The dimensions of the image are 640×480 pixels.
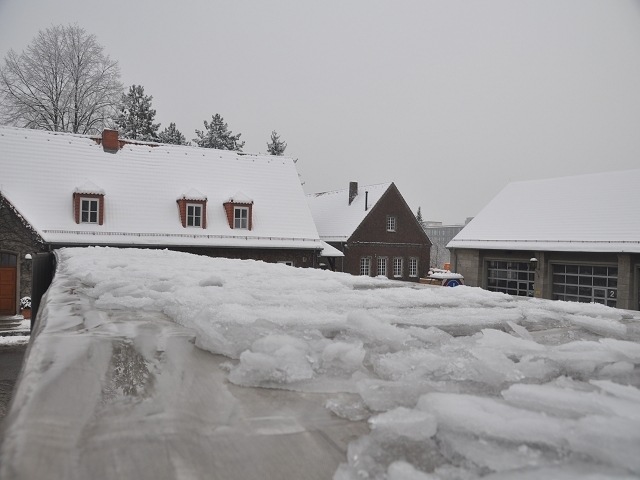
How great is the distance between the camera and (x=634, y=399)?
121 cm

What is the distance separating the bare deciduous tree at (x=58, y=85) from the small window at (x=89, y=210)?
37.0 ft

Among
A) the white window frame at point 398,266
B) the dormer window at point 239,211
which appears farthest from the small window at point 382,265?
the dormer window at point 239,211

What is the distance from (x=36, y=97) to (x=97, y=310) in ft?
102

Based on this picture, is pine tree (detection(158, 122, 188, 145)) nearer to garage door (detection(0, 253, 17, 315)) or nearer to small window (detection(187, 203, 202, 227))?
small window (detection(187, 203, 202, 227))

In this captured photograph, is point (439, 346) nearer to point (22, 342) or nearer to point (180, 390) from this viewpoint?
point (180, 390)

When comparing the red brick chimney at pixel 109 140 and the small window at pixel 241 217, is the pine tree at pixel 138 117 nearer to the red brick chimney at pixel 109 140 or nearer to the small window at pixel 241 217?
the red brick chimney at pixel 109 140

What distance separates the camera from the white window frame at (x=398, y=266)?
3061 centimetres

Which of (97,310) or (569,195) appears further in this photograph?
(569,195)

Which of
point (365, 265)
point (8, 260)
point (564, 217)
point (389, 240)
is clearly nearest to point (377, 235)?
point (389, 240)

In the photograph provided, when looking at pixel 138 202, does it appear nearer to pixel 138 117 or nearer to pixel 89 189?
pixel 89 189

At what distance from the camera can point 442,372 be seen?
142 cm

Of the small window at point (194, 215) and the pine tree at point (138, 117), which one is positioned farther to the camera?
the pine tree at point (138, 117)

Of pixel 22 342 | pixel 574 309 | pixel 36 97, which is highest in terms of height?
pixel 36 97

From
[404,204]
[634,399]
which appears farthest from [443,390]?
[404,204]
